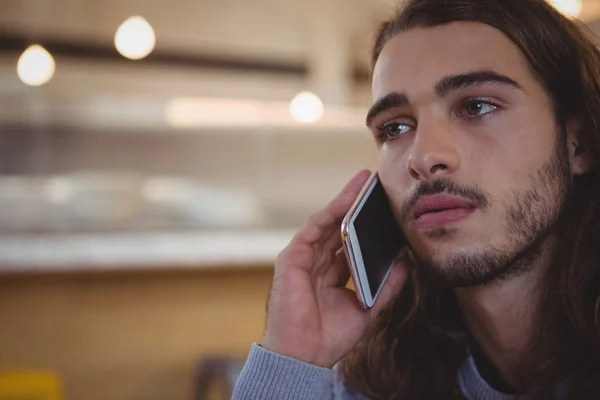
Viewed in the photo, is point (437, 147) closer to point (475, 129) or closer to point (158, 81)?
point (475, 129)

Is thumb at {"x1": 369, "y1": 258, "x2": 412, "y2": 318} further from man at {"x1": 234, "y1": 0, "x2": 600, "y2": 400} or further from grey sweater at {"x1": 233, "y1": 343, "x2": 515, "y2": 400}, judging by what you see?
grey sweater at {"x1": 233, "y1": 343, "x2": 515, "y2": 400}

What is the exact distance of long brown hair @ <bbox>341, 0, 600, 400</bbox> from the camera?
0.90 m

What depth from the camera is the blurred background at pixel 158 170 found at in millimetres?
2027

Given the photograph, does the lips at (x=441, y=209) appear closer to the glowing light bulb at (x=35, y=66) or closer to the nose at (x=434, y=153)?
the nose at (x=434, y=153)

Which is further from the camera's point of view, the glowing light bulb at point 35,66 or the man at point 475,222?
the glowing light bulb at point 35,66

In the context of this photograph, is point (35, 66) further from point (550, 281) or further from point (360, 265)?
point (550, 281)

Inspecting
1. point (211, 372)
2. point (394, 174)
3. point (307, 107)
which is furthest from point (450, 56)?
point (307, 107)

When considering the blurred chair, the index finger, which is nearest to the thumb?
the index finger

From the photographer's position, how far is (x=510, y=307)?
0.96 meters

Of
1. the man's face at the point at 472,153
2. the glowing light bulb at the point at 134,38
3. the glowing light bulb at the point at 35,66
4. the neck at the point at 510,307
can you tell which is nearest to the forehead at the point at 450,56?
the man's face at the point at 472,153

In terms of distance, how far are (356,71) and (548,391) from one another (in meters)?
2.67

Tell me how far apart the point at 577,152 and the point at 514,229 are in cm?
17

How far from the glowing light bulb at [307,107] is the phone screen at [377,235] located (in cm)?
191

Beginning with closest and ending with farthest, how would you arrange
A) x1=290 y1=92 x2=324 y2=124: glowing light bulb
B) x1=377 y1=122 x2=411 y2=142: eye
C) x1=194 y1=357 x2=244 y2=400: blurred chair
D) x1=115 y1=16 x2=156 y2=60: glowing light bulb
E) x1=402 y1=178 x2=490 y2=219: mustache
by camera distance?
x1=402 y1=178 x2=490 y2=219: mustache → x1=377 y1=122 x2=411 y2=142: eye → x1=194 y1=357 x2=244 y2=400: blurred chair → x1=115 y1=16 x2=156 y2=60: glowing light bulb → x1=290 y1=92 x2=324 y2=124: glowing light bulb
